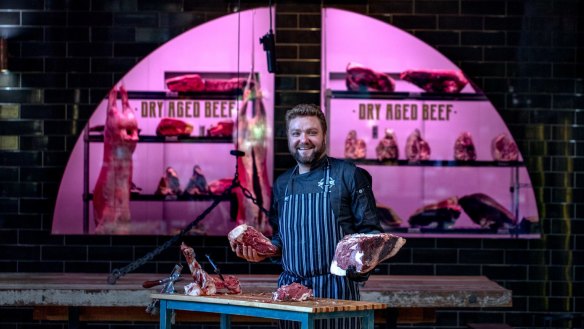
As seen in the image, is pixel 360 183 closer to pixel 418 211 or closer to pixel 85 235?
pixel 418 211

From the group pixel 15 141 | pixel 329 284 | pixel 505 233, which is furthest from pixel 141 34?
pixel 329 284

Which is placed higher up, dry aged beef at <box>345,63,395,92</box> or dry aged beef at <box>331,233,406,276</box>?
dry aged beef at <box>345,63,395,92</box>

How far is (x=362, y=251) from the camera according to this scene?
539 cm

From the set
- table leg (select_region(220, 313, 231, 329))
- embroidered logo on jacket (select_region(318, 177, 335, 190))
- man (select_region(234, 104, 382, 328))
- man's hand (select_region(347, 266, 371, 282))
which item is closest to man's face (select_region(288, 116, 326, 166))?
man (select_region(234, 104, 382, 328))

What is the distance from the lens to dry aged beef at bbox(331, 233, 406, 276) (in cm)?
539

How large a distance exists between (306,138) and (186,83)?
3565 millimetres

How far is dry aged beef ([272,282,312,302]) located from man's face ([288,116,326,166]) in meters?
0.74

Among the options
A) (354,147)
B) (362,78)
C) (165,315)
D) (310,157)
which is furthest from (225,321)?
(362,78)

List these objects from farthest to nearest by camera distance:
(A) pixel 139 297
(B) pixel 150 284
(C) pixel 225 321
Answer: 1. (A) pixel 139 297
2. (B) pixel 150 284
3. (C) pixel 225 321

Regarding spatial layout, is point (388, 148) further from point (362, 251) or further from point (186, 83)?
point (362, 251)

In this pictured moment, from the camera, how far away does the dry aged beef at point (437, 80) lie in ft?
30.0

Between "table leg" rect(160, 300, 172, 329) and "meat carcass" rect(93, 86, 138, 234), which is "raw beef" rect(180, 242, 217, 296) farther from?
"meat carcass" rect(93, 86, 138, 234)

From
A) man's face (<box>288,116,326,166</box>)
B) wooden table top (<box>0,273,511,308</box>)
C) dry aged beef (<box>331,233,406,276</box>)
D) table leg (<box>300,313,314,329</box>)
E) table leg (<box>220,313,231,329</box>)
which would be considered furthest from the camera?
wooden table top (<box>0,273,511,308</box>)

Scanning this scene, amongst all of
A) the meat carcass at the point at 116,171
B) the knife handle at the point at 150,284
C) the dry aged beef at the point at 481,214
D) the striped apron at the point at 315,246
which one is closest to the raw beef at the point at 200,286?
the striped apron at the point at 315,246
